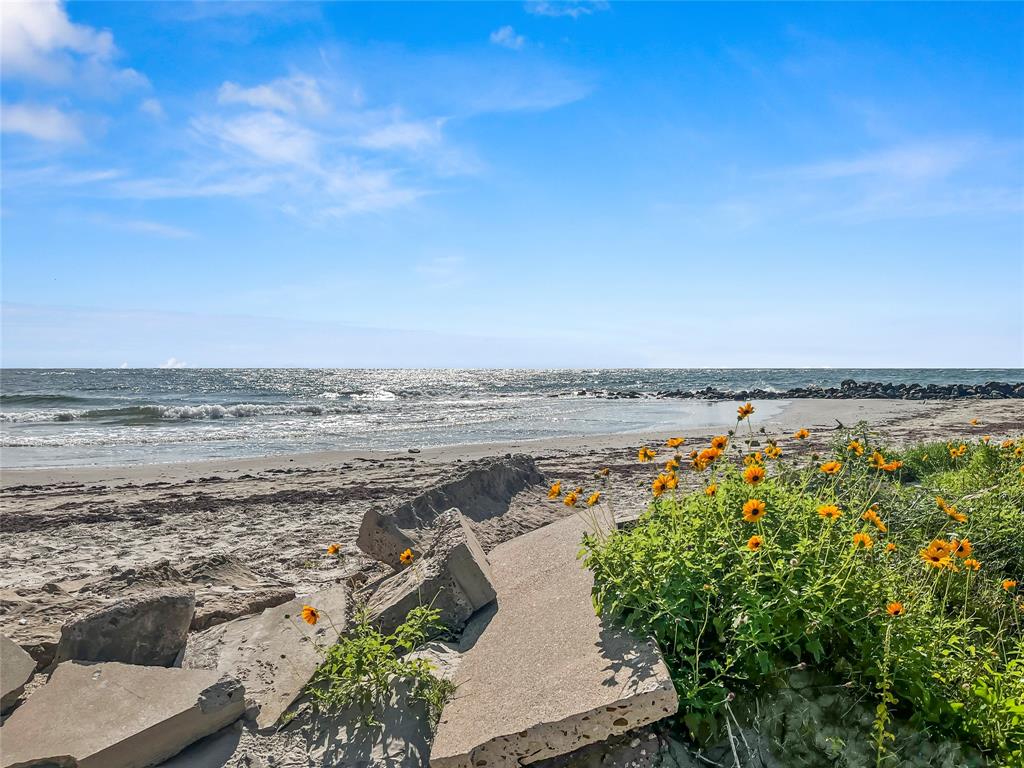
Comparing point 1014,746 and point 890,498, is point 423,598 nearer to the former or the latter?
Answer: point 1014,746

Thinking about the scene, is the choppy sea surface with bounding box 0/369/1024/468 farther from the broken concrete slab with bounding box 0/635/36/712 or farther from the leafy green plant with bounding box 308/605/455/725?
the leafy green plant with bounding box 308/605/455/725

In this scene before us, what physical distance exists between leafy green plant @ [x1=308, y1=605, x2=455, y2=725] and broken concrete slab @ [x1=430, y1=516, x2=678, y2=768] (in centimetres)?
15

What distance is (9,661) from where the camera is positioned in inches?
147

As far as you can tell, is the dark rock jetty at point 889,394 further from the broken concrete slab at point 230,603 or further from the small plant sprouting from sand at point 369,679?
the small plant sprouting from sand at point 369,679

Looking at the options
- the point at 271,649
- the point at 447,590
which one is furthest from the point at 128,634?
the point at 447,590

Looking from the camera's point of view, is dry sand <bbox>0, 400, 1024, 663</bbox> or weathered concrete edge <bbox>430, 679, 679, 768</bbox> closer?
weathered concrete edge <bbox>430, 679, 679, 768</bbox>

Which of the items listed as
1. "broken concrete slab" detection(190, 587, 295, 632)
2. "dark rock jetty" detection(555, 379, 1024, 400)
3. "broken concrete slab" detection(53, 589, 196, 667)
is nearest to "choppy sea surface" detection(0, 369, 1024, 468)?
"dark rock jetty" detection(555, 379, 1024, 400)

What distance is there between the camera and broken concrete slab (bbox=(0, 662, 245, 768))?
10.3 feet

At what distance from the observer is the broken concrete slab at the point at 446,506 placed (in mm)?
5617

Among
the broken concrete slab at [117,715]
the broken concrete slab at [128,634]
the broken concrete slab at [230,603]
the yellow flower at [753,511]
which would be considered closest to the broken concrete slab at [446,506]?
the broken concrete slab at [230,603]

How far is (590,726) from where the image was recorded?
292 centimetres

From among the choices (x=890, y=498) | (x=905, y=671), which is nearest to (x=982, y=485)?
(x=890, y=498)

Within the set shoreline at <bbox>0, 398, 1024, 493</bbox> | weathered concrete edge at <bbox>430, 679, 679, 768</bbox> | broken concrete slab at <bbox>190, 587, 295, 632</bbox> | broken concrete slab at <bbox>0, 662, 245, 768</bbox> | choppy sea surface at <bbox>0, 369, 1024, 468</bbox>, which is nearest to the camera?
weathered concrete edge at <bbox>430, 679, 679, 768</bbox>

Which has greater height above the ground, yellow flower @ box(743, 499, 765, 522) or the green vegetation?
yellow flower @ box(743, 499, 765, 522)
